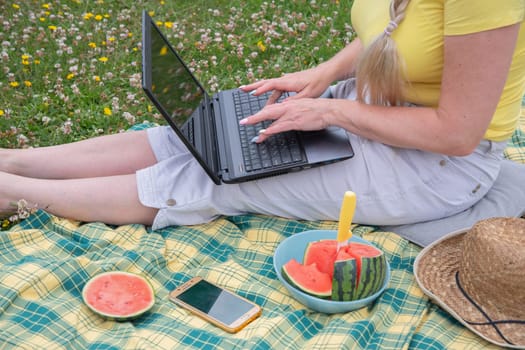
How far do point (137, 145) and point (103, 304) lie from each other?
92cm

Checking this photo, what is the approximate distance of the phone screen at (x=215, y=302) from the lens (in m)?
2.44

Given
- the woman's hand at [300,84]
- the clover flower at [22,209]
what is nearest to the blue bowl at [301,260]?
the woman's hand at [300,84]

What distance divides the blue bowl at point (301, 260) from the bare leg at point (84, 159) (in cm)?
82

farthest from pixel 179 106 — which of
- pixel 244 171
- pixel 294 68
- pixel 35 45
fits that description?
pixel 35 45

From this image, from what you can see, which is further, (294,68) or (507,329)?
(294,68)

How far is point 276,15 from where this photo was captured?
533 cm

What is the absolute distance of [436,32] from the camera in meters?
2.43

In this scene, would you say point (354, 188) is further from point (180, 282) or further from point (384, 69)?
point (180, 282)

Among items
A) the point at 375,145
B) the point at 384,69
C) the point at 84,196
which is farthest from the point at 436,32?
the point at 84,196

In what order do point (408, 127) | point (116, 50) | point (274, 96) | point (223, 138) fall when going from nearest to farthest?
1. point (408, 127)
2. point (223, 138)
3. point (274, 96)
4. point (116, 50)

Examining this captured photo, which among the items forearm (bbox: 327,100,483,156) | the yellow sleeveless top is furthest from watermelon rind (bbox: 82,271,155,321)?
the yellow sleeveless top

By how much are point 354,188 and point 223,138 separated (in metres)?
0.60

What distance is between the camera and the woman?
7.75ft

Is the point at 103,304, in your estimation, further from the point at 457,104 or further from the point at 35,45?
the point at 35,45
